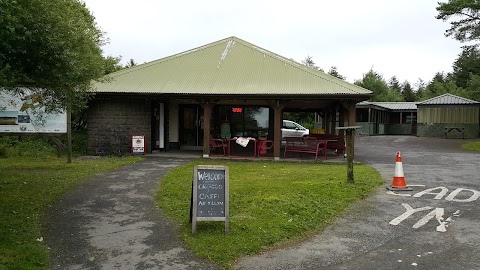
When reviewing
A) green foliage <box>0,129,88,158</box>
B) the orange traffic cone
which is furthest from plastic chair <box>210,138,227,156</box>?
the orange traffic cone

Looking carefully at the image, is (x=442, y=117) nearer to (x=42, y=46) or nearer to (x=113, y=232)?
(x=113, y=232)

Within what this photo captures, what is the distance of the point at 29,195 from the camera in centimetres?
852

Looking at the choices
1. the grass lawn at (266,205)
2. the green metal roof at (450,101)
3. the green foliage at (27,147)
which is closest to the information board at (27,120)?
the green foliage at (27,147)

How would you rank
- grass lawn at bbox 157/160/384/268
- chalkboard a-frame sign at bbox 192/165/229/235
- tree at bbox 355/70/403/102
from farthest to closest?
1. tree at bbox 355/70/403/102
2. chalkboard a-frame sign at bbox 192/165/229/235
3. grass lawn at bbox 157/160/384/268

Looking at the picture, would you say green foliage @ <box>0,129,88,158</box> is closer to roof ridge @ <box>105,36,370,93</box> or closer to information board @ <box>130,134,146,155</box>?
information board @ <box>130,134,146,155</box>

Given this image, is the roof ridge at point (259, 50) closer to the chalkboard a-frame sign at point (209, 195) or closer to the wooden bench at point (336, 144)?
the wooden bench at point (336, 144)

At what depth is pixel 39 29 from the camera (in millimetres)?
6582

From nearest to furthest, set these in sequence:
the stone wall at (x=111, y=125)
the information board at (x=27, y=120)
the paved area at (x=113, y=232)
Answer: the paved area at (x=113, y=232) → the information board at (x=27, y=120) → the stone wall at (x=111, y=125)

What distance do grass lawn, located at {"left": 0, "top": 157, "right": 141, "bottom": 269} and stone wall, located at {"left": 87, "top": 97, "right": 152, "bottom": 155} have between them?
2.10 m

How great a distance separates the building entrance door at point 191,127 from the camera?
1953cm

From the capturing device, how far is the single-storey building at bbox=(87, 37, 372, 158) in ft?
52.3

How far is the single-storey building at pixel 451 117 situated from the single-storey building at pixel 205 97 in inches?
645

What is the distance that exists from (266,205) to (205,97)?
29.7 ft

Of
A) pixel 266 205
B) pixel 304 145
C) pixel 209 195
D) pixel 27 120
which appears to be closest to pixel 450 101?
pixel 304 145
